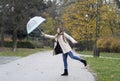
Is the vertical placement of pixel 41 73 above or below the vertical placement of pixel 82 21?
above

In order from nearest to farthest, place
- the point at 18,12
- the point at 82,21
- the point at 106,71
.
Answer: the point at 106,71 → the point at 18,12 → the point at 82,21

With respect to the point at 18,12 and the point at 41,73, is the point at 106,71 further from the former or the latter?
the point at 18,12

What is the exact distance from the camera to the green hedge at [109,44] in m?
55.2

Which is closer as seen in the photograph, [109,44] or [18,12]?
[18,12]

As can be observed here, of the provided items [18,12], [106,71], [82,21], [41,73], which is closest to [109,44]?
[82,21]

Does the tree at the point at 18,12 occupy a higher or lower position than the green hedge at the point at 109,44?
higher

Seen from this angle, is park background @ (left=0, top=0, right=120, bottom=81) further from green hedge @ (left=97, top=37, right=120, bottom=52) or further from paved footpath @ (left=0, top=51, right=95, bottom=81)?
paved footpath @ (left=0, top=51, right=95, bottom=81)

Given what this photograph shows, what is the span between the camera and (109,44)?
184ft

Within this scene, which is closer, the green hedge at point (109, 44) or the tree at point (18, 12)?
the tree at point (18, 12)

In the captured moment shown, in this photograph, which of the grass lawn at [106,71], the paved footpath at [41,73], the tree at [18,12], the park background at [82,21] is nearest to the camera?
the grass lawn at [106,71]

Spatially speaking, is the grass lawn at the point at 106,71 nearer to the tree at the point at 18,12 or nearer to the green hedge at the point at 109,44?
the tree at the point at 18,12

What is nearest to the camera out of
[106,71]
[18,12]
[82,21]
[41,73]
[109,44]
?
[41,73]

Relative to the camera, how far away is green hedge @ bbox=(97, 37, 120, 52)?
55.2 metres

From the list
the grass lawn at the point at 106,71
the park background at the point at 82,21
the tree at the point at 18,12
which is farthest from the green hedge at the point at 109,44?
the grass lawn at the point at 106,71
